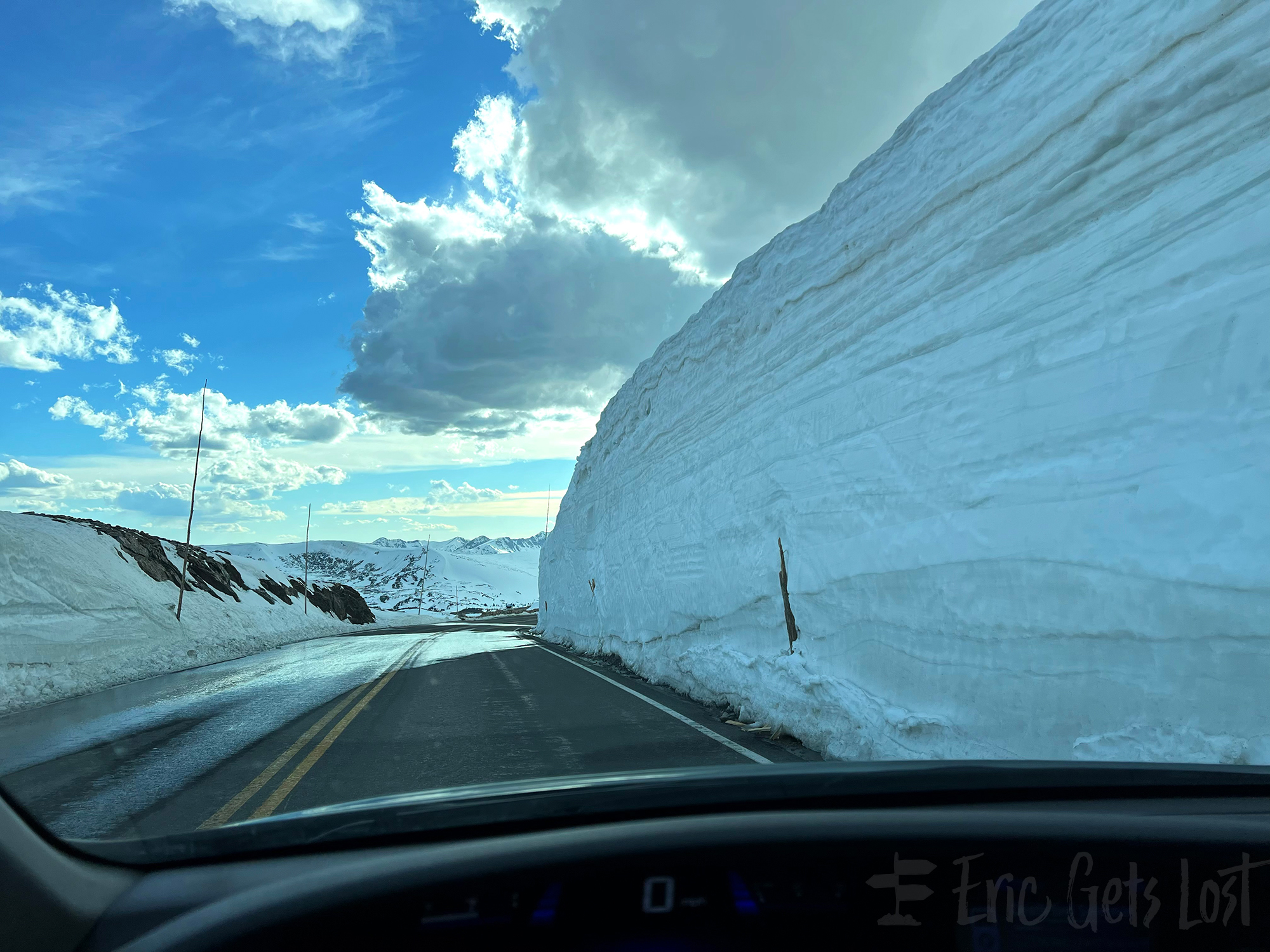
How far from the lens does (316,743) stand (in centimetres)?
697

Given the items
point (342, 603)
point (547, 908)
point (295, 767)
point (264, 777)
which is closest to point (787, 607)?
point (295, 767)

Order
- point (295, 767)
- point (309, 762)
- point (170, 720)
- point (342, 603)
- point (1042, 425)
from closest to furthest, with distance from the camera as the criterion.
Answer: point (1042, 425) → point (295, 767) → point (309, 762) → point (170, 720) → point (342, 603)

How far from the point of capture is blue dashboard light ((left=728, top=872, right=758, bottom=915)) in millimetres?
1584

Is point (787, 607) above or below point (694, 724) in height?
above

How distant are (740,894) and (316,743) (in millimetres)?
6519

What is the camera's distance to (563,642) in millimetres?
26594

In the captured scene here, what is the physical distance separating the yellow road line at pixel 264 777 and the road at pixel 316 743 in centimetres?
2

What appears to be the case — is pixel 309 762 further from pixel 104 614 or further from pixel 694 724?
pixel 104 614

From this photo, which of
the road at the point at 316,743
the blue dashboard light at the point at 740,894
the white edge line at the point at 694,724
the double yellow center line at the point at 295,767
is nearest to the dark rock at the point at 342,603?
the road at the point at 316,743

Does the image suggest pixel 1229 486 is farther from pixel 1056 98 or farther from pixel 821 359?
pixel 821 359

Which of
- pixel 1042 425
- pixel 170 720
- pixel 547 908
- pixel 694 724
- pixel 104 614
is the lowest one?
pixel 170 720

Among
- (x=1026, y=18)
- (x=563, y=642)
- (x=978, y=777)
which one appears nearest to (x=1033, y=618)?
(x=978, y=777)

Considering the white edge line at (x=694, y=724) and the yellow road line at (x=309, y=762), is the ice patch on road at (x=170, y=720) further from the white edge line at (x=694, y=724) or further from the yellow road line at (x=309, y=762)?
the white edge line at (x=694, y=724)

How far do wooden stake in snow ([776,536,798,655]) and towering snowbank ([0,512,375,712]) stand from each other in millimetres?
11408
